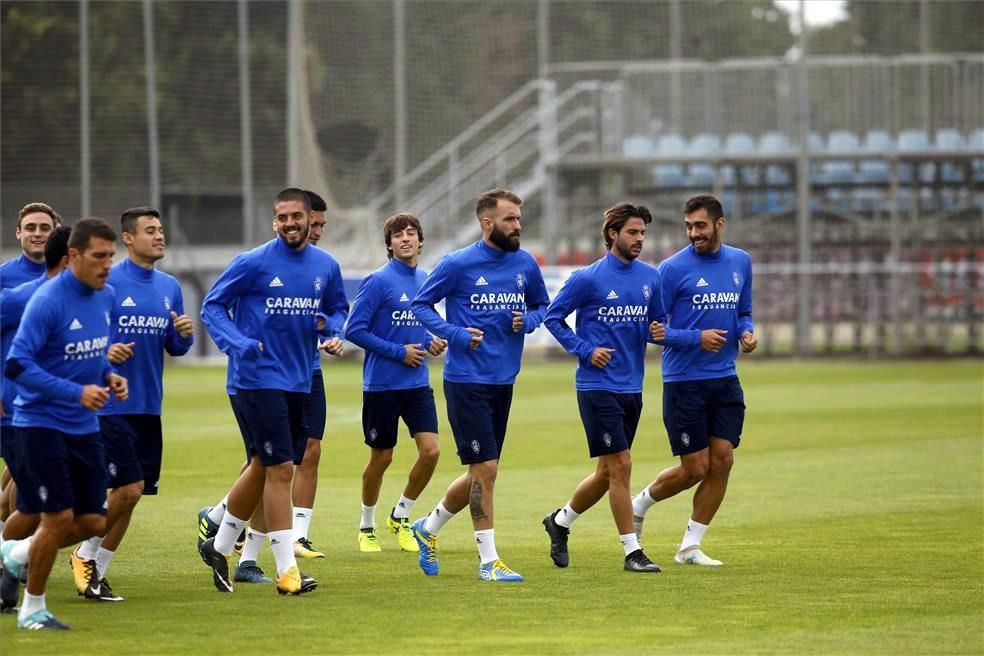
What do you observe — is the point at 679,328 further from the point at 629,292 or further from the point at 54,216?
the point at 54,216

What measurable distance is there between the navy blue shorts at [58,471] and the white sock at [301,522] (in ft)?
9.71

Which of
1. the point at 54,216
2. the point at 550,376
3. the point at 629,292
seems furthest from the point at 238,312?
the point at 550,376

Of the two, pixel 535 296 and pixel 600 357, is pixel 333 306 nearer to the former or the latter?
pixel 535 296

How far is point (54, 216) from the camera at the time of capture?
433 inches

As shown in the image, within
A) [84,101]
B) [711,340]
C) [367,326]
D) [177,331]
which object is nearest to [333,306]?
[177,331]

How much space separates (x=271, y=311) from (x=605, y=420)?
2.27 meters

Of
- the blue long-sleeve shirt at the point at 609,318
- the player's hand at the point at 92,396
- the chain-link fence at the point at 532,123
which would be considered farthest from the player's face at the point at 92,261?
the chain-link fence at the point at 532,123

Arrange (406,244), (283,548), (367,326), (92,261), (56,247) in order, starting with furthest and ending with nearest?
(406,244) → (367,326) → (283,548) → (56,247) → (92,261)

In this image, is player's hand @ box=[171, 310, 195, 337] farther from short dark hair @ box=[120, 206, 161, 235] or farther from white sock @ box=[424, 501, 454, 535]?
white sock @ box=[424, 501, 454, 535]

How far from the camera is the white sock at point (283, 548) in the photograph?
9.60m

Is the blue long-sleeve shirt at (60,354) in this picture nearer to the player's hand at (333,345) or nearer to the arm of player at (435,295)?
the player's hand at (333,345)

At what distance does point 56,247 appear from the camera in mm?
9469

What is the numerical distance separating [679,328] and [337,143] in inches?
1235

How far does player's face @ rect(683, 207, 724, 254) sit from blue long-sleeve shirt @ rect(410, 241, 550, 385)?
124cm
